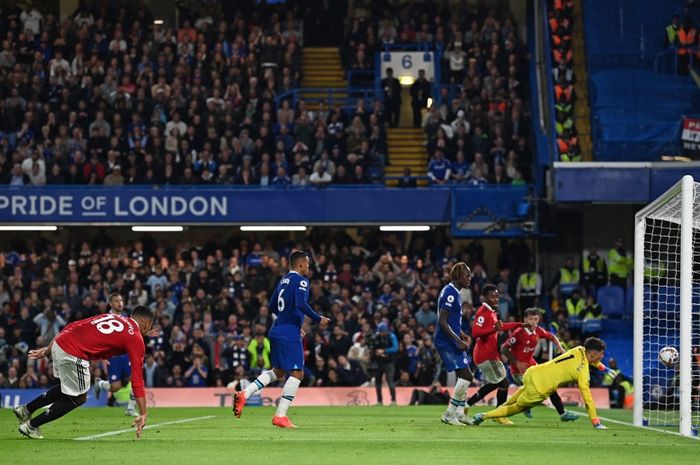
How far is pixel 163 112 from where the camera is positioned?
34.9m

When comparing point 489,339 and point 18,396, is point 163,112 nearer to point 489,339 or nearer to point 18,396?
point 18,396

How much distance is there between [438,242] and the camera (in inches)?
1358

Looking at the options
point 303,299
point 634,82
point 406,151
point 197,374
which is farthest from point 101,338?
point 634,82

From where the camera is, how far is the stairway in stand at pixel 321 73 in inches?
1491

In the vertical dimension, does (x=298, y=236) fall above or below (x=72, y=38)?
below

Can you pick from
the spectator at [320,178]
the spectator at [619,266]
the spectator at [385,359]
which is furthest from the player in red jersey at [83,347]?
the spectator at [619,266]

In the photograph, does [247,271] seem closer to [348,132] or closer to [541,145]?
[348,132]

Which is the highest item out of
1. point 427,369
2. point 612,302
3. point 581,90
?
Result: point 581,90

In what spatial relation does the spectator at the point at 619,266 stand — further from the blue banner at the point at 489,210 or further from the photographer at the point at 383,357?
the photographer at the point at 383,357

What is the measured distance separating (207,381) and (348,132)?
8.36m

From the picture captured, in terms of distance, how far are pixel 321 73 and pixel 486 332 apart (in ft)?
69.5

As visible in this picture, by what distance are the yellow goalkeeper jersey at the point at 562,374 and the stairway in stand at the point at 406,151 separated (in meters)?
18.5

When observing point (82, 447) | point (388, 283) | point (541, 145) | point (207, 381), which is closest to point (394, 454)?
point (82, 447)

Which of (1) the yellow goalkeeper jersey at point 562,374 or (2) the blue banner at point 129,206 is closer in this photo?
(1) the yellow goalkeeper jersey at point 562,374
